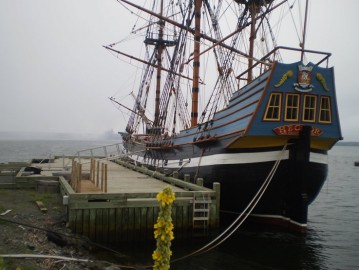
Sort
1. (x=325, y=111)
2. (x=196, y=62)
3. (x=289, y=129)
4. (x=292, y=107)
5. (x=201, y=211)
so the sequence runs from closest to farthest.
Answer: (x=201, y=211) → (x=289, y=129) → (x=292, y=107) → (x=325, y=111) → (x=196, y=62)

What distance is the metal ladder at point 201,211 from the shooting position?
12.0 metres

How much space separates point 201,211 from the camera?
477 inches

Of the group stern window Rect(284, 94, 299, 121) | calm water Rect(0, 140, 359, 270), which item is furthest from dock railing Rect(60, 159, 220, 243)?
stern window Rect(284, 94, 299, 121)

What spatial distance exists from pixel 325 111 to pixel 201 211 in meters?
6.22

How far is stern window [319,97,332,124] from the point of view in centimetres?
1370

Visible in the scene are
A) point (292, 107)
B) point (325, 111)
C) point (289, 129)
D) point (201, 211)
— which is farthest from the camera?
point (325, 111)

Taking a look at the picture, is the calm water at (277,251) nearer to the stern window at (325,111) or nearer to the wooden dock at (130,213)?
the wooden dock at (130,213)

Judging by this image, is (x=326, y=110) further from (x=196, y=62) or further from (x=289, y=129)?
(x=196, y=62)

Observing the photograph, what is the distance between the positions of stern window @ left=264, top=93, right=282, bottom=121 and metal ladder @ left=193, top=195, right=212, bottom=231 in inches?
148

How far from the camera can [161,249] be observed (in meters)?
3.75

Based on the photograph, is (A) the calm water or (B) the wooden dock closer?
(A) the calm water

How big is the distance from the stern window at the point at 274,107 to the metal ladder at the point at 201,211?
3764mm

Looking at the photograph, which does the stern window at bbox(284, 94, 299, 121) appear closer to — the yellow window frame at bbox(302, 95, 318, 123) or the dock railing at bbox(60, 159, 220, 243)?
Answer: the yellow window frame at bbox(302, 95, 318, 123)

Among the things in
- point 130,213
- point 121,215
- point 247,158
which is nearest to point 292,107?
point 247,158
